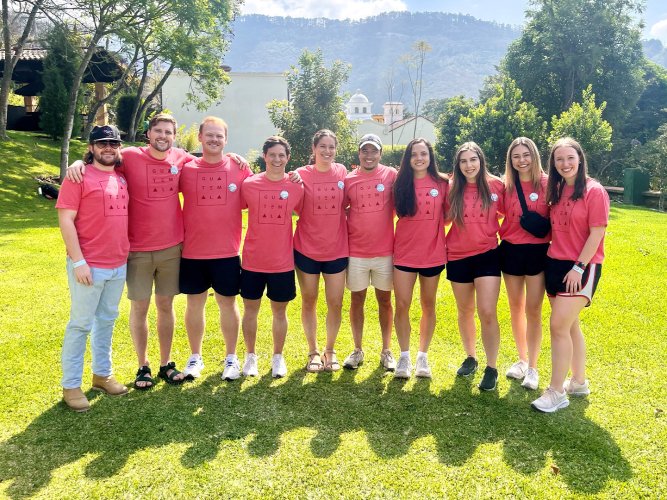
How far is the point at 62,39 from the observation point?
2006cm

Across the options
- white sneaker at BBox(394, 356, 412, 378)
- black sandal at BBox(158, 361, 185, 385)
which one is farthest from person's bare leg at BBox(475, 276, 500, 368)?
black sandal at BBox(158, 361, 185, 385)

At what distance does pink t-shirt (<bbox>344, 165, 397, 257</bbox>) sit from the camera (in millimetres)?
4293

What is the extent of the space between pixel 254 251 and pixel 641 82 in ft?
116

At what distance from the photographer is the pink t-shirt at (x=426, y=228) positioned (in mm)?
4191

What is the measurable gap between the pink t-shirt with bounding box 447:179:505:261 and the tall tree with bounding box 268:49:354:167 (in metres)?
16.8

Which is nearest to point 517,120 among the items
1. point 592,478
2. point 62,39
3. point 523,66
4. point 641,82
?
point 523,66

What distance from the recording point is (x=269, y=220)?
163 inches

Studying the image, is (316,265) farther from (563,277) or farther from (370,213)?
(563,277)

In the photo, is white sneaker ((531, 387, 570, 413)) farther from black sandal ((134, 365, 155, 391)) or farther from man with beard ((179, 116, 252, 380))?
black sandal ((134, 365, 155, 391))

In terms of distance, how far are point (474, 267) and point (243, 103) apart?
1422 inches

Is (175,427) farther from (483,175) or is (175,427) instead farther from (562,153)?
(562,153)

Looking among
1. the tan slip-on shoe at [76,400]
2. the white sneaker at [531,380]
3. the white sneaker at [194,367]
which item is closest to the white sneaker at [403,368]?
the white sneaker at [531,380]

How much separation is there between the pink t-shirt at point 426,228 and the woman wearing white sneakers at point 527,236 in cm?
49

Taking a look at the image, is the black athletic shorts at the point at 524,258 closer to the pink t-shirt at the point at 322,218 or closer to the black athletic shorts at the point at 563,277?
the black athletic shorts at the point at 563,277
